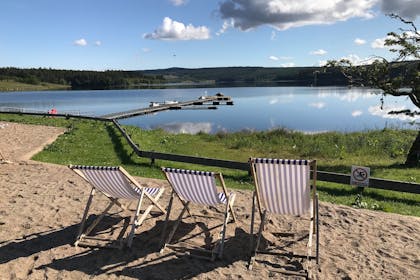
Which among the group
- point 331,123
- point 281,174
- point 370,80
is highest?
point 370,80

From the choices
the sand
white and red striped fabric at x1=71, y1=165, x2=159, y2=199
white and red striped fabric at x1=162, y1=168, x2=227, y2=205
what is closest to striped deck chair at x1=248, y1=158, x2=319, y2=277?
the sand

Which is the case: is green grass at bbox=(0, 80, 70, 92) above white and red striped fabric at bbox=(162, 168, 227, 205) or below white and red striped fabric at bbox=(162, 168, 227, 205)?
below

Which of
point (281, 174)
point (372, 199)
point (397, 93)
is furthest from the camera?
point (397, 93)

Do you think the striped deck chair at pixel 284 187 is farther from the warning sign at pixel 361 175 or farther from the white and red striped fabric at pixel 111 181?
the warning sign at pixel 361 175

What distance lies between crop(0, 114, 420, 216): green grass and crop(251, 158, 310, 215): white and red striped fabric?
290 centimetres

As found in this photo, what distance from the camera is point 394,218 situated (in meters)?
6.50

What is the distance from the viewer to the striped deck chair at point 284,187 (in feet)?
15.4

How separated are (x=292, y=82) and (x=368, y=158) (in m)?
164

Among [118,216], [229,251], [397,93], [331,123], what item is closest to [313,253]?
[229,251]

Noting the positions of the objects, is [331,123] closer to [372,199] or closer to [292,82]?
[372,199]

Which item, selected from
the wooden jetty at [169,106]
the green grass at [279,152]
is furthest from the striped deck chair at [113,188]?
the wooden jetty at [169,106]

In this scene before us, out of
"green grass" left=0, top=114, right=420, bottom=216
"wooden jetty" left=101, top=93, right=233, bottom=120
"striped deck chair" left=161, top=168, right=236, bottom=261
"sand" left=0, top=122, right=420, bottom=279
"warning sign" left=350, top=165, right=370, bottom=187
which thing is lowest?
"wooden jetty" left=101, top=93, right=233, bottom=120

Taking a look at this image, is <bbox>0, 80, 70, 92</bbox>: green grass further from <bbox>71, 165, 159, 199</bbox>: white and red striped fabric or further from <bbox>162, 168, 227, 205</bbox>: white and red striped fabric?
<bbox>162, 168, 227, 205</bbox>: white and red striped fabric

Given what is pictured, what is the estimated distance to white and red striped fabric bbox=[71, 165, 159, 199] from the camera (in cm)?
541
